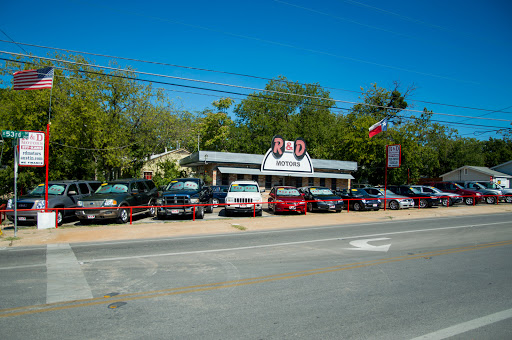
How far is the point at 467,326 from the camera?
14.4 feet

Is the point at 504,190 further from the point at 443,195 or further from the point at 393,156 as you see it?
the point at 393,156

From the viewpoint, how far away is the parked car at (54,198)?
14.3 metres

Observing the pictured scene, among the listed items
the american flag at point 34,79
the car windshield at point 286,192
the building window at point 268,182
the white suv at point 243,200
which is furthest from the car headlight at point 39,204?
the building window at point 268,182

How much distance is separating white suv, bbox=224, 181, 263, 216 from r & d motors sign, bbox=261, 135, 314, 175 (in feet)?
14.7

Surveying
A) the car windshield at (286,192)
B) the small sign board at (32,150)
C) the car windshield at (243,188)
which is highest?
the small sign board at (32,150)

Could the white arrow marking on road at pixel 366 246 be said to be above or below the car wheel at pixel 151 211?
below

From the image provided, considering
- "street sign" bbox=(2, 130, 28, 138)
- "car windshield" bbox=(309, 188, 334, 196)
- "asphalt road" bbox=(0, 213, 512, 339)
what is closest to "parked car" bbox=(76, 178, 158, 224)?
"street sign" bbox=(2, 130, 28, 138)

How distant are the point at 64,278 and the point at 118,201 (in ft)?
27.6

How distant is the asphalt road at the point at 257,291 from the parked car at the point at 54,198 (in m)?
5.58

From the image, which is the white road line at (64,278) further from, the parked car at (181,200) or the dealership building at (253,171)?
the dealership building at (253,171)

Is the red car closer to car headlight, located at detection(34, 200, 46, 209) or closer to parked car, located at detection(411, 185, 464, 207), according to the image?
car headlight, located at detection(34, 200, 46, 209)

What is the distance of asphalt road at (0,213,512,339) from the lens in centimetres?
429

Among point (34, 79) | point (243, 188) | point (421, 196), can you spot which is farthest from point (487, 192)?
point (34, 79)

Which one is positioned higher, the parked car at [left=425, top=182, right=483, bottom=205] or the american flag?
the american flag
